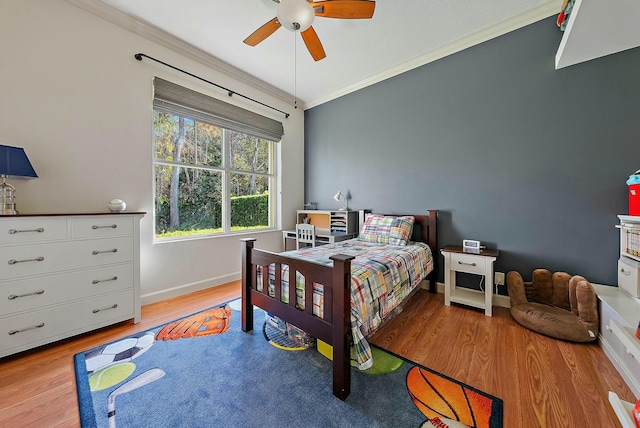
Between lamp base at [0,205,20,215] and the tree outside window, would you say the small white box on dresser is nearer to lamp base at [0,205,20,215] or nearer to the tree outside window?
the tree outside window

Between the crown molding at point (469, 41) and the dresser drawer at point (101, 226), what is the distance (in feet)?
10.6

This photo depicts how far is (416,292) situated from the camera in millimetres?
2836

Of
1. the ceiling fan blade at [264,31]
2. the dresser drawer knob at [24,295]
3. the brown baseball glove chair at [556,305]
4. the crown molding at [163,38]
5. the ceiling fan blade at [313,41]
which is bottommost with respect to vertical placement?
the brown baseball glove chair at [556,305]

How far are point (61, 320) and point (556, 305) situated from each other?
398 centimetres

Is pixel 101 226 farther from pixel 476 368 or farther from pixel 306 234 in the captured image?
pixel 476 368

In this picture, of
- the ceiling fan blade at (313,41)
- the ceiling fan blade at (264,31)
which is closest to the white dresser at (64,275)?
the ceiling fan blade at (264,31)

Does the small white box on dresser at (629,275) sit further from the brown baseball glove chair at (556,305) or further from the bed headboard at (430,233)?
the bed headboard at (430,233)

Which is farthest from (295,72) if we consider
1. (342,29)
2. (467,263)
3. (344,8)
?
(467,263)

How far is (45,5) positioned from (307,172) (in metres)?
3.20

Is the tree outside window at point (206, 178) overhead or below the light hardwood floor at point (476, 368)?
overhead

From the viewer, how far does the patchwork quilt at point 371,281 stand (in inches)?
57.4

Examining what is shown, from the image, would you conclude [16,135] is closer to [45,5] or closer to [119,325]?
[45,5]

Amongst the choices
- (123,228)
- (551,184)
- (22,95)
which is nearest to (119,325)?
(123,228)

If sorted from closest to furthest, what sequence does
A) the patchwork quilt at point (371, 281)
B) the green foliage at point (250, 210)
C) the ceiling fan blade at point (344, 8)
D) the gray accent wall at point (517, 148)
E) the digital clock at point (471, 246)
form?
the patchwork quilt at point (371, 281), the ceiling fan blade at point (344, 8), the gray accent wall at point (517, 148), the digital clock at point (471, 246), the green foliage at point (250, 210)
